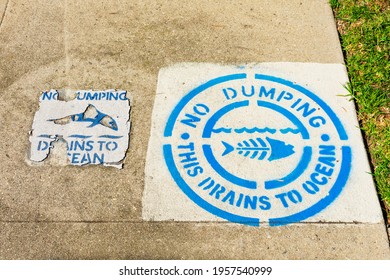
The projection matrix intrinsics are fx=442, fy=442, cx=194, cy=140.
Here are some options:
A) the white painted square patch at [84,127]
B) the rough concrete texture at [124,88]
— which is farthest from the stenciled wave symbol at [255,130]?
the white painted square patch at [84,127]

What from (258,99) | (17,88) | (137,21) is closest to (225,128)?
(258,99)

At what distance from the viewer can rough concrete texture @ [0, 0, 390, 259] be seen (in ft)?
9.59

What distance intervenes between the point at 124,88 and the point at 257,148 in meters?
1.21

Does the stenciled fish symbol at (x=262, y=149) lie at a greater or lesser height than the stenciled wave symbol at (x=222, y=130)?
lesser

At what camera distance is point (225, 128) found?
3410 mm

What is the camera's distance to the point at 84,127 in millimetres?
3449

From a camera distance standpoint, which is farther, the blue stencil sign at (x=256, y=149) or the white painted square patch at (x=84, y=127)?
the white painted square patch at (x=84, y=127)

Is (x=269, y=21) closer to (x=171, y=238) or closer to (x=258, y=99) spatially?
(x=258, y=99)

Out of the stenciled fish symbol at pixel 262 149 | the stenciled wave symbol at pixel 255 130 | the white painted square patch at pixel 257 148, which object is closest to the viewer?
the white painted square patch at pixel 257 148

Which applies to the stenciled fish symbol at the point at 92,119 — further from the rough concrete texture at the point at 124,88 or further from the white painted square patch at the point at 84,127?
the rough concrete texture at the point at 124,88

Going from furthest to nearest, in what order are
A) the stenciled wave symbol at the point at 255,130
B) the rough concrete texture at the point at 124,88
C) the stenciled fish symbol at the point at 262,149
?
the stenciled wave symbol at the point at 255,130 < the stenciled fish symbol at the point at 262,149 < the rough concrete texture at the point at 124,88

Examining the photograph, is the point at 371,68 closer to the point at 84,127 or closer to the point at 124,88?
the point at 124,88

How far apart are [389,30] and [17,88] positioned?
3.30 meters

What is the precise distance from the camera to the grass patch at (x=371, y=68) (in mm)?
3299
